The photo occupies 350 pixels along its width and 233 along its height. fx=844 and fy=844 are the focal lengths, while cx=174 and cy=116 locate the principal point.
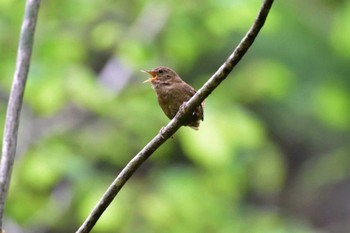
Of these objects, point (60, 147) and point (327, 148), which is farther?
point (327, 148)

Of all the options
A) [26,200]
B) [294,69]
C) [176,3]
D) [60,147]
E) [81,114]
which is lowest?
[26,200]

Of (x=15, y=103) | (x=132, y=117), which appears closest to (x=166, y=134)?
(x=15, y=103)

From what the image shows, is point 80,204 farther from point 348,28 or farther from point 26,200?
point 348,28

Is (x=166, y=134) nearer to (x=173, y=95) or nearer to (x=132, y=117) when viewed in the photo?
(x=173, y=95)

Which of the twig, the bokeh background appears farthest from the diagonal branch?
the bokeh background

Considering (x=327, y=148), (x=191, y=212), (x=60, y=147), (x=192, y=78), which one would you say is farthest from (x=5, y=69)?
(x=327, y=148)

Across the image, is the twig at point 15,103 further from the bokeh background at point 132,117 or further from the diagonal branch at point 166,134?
the bokeh background at point 132,117

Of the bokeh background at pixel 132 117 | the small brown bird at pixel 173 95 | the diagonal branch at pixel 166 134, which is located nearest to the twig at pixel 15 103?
the diagonal branch at pixel 166 134
